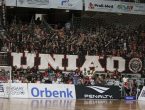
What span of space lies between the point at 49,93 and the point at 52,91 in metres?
0.24

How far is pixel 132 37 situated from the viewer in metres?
39.8

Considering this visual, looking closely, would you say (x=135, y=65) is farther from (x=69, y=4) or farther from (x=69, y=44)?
(x=69, y=4)

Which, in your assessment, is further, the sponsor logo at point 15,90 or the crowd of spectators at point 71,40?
the crowd of spectators at point 71,40

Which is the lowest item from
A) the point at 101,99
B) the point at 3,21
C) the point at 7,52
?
the point at 101,99

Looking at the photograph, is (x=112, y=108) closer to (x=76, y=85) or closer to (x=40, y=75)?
(x=76, y=85)

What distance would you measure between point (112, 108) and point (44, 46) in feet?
40.8

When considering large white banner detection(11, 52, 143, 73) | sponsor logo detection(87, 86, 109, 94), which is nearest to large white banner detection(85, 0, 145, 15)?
large white banner detection(11, 52, 143, 73)

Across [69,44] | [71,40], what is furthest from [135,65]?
[69,44]

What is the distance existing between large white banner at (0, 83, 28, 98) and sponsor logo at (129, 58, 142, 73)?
36.8ft

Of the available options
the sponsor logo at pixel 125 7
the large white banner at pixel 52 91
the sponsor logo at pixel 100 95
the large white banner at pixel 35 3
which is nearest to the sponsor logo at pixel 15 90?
the large white banner at pixel 52 91

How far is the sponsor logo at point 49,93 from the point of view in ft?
99.7

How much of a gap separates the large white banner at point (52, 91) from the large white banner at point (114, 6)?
30.1 feet

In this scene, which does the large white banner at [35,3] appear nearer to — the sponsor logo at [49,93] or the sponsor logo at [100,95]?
the sponsor logo at [100,95]

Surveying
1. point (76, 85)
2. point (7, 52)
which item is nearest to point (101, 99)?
point (76, 85)
